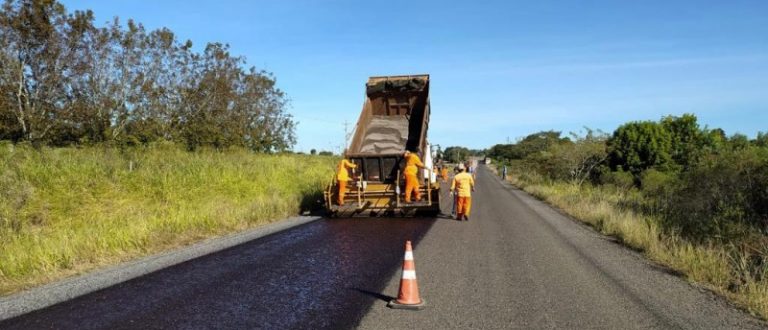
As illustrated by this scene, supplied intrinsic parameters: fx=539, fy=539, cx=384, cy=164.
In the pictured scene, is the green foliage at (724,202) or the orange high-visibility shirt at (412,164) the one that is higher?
the orange high-visibility shirt at (412,164)

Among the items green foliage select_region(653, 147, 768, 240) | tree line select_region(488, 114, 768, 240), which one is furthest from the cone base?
tree line select_region(488, 114, 768, 240)

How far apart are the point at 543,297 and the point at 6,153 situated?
13541 millimetres

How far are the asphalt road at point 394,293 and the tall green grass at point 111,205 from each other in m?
1.59

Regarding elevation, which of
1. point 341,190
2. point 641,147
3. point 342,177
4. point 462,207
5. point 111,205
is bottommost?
point 462,207

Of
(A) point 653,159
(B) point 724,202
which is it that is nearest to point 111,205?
(B) point 724,202

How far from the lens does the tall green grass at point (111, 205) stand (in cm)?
734

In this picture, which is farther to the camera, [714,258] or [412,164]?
[412,164]

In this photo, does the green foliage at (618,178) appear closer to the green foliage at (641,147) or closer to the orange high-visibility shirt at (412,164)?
the green foliage at (641,147)

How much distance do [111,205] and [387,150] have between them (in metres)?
6.78

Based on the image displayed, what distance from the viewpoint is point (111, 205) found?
12.1 m

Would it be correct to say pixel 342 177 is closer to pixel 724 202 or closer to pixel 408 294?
pixel 408 294

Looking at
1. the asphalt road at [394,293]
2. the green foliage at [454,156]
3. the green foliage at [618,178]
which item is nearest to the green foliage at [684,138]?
the green foliage at [618,178]

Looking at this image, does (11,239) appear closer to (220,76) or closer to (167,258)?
(167,258)

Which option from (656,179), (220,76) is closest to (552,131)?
(656,179)
